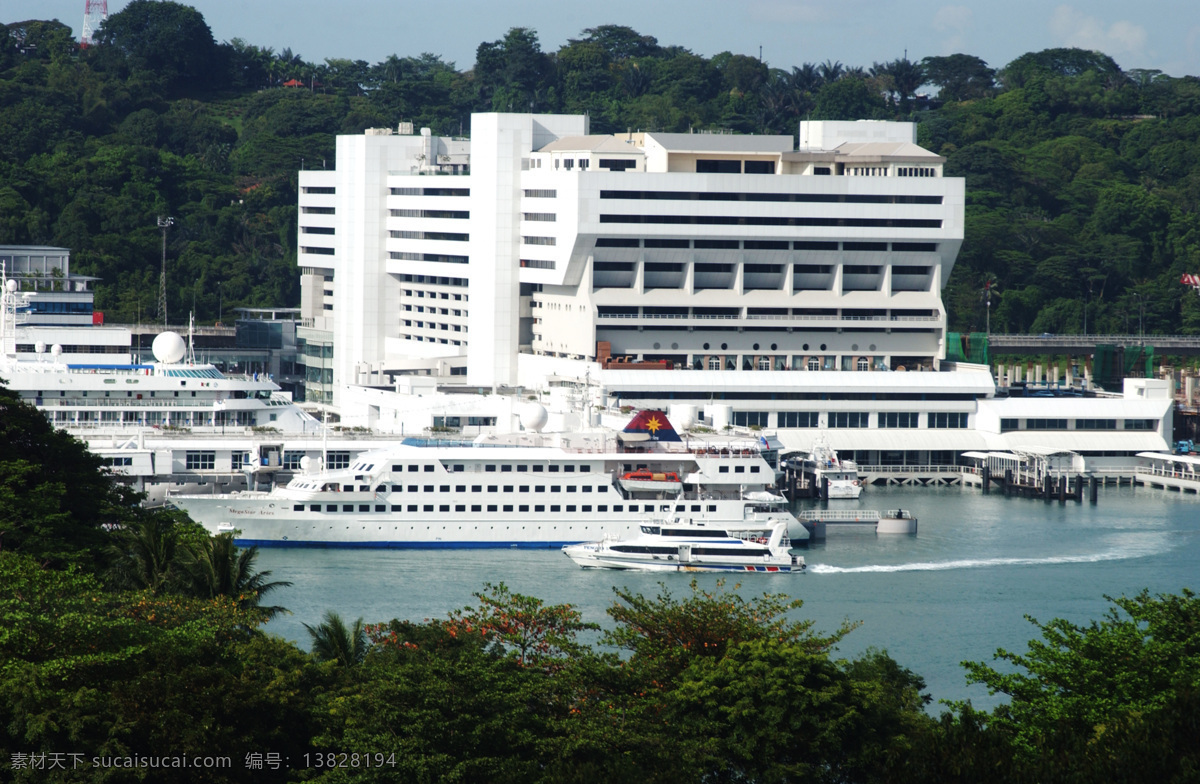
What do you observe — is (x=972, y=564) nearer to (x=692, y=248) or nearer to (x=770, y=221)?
(x=770, y=221)

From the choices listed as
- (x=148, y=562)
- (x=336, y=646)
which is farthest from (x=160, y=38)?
(x=336, y=646)

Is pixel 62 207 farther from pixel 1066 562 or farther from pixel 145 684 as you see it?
pixel 145 684

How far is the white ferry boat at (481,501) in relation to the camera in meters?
56.1

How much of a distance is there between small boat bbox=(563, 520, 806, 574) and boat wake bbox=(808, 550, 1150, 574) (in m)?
1.02

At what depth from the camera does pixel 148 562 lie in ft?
115

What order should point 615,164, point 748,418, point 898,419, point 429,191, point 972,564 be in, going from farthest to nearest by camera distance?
1. point 429,191
2. point 615,164
3. point 898,419
4. point 748,418
5. point 972,564

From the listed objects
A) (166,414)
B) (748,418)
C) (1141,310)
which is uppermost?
(1141,310)

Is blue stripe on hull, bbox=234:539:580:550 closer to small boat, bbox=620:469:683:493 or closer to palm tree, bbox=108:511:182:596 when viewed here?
small boat, bbox=620:469:683:493

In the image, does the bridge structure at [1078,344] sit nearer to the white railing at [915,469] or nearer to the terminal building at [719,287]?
the terminal building at [719,287]

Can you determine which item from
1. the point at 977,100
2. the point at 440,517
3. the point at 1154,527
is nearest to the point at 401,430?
the point at 440,517

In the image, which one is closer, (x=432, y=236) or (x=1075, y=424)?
(x=1075, y=424)

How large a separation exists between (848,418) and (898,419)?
2304 mm

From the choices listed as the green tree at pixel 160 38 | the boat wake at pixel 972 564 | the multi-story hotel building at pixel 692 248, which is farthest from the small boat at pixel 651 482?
the green tree at pixel 160 38

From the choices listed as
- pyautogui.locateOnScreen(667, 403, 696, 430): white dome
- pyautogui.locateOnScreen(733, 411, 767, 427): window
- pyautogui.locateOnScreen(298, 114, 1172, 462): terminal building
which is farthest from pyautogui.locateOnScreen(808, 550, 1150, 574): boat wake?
pyautogui.locateOnScreen(733, 411, 767, 427): window
